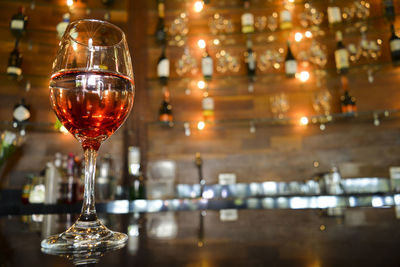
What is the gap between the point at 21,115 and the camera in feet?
7.32

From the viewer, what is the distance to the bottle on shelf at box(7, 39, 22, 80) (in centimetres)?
225

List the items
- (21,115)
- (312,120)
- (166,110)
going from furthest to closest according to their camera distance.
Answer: (166,110), (312,120), (21,115)

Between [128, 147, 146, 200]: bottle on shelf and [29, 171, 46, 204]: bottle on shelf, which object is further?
[128, 147, 146, 200]: bottle on shelf

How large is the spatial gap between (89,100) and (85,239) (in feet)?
0.50

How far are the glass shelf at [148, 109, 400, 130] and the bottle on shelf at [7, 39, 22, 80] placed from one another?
102cm

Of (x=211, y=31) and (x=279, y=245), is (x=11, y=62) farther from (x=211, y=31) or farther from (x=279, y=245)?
(x=279, y=245)

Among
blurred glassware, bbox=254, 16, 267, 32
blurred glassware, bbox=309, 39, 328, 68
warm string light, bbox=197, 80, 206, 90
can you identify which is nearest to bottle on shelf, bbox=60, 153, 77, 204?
warm string light, bbox=197, 80, 206, 90

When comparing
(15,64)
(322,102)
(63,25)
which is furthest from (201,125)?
(15,64)

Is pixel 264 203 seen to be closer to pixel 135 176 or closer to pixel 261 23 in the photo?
pixel 135 176

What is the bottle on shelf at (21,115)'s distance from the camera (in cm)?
221

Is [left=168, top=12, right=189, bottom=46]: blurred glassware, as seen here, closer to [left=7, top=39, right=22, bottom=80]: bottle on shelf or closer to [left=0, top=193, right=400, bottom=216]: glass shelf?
[left=7, top=39, right=22, bottom=80]: bottle on shelf

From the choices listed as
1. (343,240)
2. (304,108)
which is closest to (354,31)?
(304,108)

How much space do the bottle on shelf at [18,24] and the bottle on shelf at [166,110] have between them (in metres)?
A: 1.15

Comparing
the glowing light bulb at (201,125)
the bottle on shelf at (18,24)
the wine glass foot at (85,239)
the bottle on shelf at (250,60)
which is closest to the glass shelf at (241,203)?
the glowing light bulb at (201,125)
